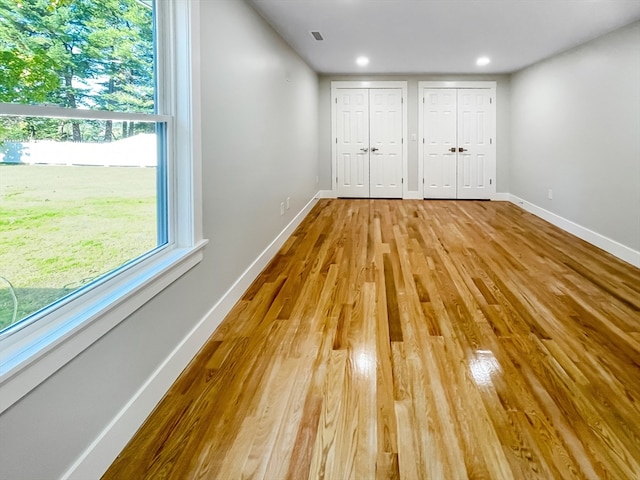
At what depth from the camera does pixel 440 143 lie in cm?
834

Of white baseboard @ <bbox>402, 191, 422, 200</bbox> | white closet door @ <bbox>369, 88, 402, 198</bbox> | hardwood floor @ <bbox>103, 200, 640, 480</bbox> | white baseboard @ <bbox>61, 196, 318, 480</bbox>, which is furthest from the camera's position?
white baseboard @ <bbox>402, 191, 422, 200</bbox>

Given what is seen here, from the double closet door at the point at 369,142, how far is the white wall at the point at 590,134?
226 centimetres

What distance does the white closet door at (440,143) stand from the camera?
8.21 meters

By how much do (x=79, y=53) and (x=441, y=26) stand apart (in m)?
3.94

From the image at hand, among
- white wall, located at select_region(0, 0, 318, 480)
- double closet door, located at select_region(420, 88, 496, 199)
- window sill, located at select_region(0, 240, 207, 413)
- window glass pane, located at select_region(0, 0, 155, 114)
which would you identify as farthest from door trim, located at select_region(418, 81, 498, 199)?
window sill, located at select_region(0, 240, 207, 413)

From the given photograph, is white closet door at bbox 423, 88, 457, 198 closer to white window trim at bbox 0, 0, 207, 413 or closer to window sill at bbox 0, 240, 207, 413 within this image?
white window trim at bbox 0, 0, 207, 413

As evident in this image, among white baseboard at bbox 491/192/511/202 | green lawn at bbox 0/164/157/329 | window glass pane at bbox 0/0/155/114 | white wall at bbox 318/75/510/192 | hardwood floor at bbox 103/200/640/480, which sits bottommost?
hardwood floor at bbox 103/200/640/480

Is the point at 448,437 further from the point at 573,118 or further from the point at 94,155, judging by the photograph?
the point at 573,118

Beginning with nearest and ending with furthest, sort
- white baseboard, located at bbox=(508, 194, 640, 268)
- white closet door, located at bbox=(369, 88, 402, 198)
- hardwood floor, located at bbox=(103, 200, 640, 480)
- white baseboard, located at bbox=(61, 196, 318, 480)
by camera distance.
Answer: white baseboard, located at bbox=(61, 196, 318, 480) → hardwood floor, located at bbox=(103, 200, 640, 480) → white baseboard, located at bbox=(508, 194, 640, 268) → white closet door, located at bbox=(369, 88, 402, 198)

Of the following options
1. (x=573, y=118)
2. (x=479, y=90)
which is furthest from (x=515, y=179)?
(x=573, y=118)

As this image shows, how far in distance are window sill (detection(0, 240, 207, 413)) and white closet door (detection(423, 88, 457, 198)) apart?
699cm

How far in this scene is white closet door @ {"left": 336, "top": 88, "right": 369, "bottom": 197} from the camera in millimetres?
8367

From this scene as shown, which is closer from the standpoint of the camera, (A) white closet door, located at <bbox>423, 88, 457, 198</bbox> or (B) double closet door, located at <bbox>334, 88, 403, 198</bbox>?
(A) white closet door, located at <bbox>423, 88, 457, 198</bbox>

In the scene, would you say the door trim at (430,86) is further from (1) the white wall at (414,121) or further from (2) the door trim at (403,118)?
(2) the door trim at (403,118)
